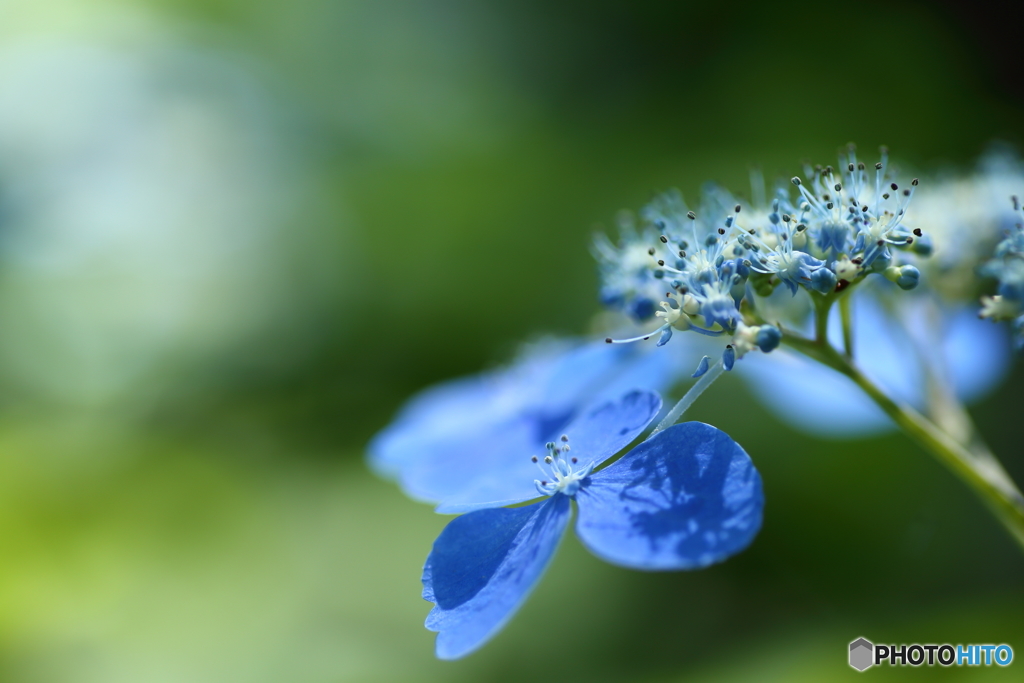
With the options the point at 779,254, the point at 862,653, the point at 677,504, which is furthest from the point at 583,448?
the point at 862,653

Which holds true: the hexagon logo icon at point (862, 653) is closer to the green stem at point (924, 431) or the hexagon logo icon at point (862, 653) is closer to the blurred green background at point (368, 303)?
the blurred green background at point (368, 303)

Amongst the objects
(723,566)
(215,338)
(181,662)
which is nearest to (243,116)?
(215,338)

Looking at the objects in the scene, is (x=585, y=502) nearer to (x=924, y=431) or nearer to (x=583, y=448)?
(x=583, y=448)

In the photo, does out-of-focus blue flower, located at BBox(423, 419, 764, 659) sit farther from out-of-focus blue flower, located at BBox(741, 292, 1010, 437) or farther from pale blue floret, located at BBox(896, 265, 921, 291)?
out-of-focus blue flower, located at BBox(741, 292, 1010, 437)

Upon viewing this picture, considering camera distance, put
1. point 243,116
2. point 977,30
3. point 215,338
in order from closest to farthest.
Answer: point 215,338 < point 243,116 < point 977,30

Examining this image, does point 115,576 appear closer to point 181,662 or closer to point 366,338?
point 181,662

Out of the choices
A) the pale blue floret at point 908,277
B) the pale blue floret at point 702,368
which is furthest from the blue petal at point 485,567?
the pale blue floret at point 908,277
